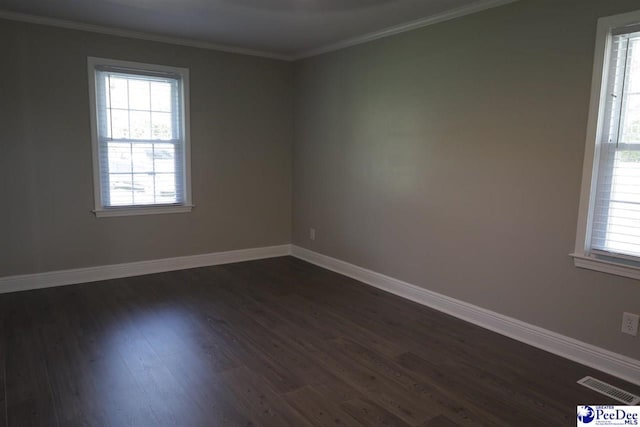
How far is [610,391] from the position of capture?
254 centimetres

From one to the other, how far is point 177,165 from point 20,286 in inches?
72.5

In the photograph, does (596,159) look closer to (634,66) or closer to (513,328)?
(634,66)

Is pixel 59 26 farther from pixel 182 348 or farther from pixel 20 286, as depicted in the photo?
pixel 182 348

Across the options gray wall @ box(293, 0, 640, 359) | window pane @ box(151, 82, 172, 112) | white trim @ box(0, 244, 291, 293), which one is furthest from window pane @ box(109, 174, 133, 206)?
gray wall @ box(293, 0, 640, 359)

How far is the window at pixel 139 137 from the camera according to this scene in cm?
434

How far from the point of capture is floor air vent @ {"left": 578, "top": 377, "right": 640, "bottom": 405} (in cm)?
245

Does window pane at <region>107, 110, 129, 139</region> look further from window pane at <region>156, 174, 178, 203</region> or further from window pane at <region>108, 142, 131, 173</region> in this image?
window pane at <region>156, 174, 178, 203</region>

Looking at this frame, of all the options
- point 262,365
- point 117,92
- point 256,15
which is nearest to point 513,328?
point 262,365

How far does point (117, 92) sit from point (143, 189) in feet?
3.23

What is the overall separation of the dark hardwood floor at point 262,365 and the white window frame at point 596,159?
0.67 metres

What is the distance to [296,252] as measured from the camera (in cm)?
564

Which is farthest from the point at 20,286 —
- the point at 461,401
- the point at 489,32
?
the point at 489,32

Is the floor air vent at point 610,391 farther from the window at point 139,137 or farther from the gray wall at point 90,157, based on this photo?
the window at point 139,137

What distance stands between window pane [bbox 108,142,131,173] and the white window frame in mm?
3990
